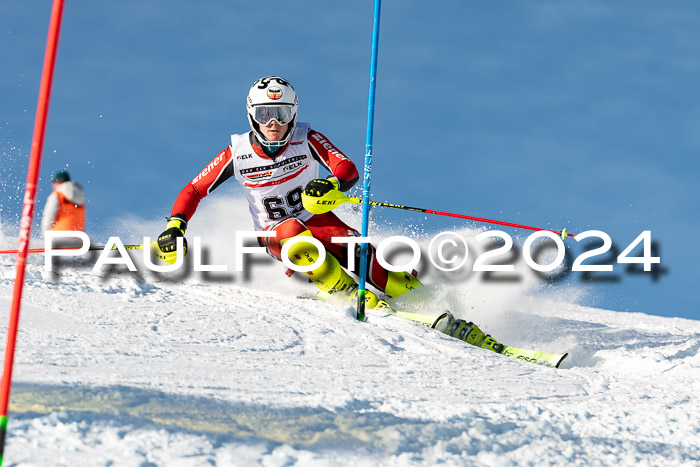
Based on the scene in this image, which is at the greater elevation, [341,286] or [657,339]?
[341,286]

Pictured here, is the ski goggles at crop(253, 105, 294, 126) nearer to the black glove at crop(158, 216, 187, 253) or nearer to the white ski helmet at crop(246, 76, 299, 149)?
the white ski helmet at crop(246, 76, 299, 149)

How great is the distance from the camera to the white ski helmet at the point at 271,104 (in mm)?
6566

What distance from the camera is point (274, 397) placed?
3.49 meters

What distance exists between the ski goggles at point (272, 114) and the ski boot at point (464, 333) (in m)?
2.33

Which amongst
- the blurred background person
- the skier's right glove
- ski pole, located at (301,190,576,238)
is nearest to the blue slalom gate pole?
ski pole, located at (301,190,576,238)

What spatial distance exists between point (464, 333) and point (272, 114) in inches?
106

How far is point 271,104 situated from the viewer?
258 inches

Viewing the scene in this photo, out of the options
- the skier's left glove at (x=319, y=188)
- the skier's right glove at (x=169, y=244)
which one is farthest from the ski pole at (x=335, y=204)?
the skier's right glove at (x=169, y=244)

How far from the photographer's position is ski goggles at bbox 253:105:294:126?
661 centimetres

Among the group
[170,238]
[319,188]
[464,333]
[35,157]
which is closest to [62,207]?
[170,238]

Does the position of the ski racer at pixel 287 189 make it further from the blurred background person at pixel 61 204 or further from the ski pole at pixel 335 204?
the blurred background person at pixel 61 204

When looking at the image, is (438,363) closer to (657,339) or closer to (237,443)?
(237,443)

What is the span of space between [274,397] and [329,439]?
0.64 meters

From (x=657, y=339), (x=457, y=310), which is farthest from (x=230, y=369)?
(x=657, y=339)
